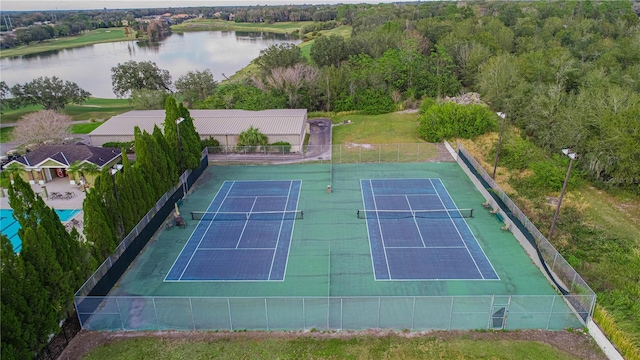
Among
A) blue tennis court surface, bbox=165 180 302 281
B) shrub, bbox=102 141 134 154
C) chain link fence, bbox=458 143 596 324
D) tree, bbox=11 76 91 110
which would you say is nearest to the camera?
chain link fence, bbox=458 143 596 324

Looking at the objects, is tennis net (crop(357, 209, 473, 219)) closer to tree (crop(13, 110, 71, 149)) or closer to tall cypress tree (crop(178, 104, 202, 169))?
tall cypress tree (crop(178, 104, 202, 169))

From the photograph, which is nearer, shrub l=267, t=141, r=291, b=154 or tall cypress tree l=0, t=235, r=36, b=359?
tall cypress tree l=0, t=235, r=36, b=359

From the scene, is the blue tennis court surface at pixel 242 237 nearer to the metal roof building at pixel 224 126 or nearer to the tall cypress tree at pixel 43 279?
the tall cypress tree at pixel 43 279

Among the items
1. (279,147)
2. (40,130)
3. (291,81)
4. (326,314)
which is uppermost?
(291,81)

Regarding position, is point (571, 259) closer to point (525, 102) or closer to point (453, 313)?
point (453, 313)

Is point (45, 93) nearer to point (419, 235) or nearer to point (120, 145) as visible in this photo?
point (120, 145)

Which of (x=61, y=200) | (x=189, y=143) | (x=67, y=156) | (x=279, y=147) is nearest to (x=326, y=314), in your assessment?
(x=189, y=143)

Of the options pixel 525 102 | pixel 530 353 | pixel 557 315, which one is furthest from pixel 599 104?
pixel 530 353

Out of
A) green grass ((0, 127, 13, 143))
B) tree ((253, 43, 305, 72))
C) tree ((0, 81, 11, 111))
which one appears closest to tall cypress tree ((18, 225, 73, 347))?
green grass ((0, 127, 13, 143))
